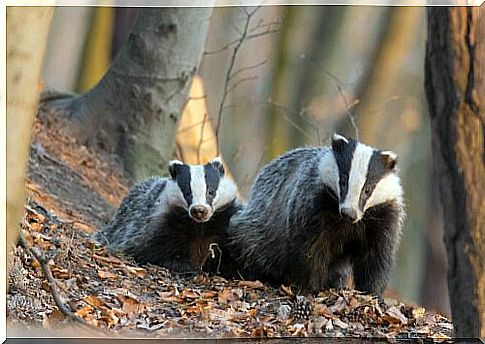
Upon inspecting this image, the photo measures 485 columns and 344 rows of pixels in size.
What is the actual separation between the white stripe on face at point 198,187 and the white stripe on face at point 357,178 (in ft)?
1.65

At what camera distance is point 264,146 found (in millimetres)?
3000

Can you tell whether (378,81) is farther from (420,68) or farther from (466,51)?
(466,51)

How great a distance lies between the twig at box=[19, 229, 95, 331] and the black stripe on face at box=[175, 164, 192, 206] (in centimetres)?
52

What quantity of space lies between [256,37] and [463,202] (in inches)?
37.7

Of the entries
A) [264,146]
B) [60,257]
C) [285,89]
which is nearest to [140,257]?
[60,257]

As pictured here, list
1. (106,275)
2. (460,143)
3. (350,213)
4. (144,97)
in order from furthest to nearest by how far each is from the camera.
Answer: (144,97)
(106,275)
(350,213)
(460,143)

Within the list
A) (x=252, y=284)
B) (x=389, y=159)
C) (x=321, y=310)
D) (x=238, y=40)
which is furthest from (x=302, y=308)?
(x=238, y=40)

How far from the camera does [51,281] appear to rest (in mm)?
2812

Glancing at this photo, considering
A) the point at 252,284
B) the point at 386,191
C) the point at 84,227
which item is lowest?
the point at 252,284

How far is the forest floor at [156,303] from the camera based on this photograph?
2.82 m

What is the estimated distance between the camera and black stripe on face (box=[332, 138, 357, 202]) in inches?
107

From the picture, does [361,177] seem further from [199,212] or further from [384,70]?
[199,212]

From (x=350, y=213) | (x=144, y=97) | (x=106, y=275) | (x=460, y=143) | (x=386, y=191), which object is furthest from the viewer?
(x=144, y=97)

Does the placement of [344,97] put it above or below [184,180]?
above
